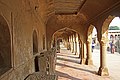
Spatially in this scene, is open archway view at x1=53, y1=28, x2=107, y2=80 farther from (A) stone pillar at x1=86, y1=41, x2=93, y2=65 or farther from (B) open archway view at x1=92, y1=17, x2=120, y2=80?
(B) open archway view at x1=92, y1=17, x2=120, y2=80

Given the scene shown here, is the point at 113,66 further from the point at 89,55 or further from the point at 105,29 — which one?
the point at 105,29

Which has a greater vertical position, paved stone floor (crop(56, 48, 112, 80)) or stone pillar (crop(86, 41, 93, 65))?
stone pillar (crop(86, 41, 93, 65))

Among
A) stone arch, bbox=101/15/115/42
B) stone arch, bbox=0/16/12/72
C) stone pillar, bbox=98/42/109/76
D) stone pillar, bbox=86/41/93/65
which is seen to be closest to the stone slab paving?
stone pillar, bbox=98/42/109/76

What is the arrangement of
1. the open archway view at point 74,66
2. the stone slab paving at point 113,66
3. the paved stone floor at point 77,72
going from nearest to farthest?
1. the paved stone floor at point 77,72
2. the stone slab paving at point 113,66
3. the open archway view at point 74,66

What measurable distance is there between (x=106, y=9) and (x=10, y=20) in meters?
5.53

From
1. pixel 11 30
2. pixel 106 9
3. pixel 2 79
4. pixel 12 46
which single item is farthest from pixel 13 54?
pixel 106 9

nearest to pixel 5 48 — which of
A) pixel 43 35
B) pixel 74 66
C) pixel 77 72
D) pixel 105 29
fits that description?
pixel 105 29

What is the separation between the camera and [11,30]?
9.29 ft

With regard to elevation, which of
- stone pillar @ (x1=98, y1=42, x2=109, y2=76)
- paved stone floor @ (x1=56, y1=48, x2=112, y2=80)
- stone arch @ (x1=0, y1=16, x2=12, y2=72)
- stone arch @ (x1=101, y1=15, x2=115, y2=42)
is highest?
stone arch @ (x1=101, y1=15, x2=115, y2=42)

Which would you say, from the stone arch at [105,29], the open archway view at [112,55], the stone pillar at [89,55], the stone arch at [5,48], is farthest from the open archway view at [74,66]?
the stone arch at [5,48]

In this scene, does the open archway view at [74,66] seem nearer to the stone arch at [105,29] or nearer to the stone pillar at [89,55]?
the stone pillar at [89,55]

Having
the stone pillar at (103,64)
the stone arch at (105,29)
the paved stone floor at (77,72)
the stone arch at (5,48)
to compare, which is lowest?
the paved stone floor at (77,72)

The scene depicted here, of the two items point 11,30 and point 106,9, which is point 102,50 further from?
point 11,30

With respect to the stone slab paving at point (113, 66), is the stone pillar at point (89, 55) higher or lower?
higher
